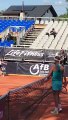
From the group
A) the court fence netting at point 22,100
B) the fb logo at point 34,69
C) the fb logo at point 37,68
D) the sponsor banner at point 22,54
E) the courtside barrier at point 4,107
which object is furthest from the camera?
the sponsor banner at point 22,54

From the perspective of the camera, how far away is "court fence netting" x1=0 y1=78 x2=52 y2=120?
925 centimetres

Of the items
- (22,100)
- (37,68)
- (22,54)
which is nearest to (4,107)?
(22,100)

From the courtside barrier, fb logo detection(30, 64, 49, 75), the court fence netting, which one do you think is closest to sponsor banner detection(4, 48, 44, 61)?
fb logo detection(30, 64, 49, 75)

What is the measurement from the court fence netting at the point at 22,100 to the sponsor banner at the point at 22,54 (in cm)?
1374

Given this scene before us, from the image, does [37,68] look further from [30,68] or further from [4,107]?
[4,107]

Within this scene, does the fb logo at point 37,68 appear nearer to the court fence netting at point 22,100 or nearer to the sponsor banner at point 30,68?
the sponsor banner at point 30,68

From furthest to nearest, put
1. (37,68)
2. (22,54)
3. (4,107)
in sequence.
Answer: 1. (22,54)
2. (37,68)
3. (4,107)

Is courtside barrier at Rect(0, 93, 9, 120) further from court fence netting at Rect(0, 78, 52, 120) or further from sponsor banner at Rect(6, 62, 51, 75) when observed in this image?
sponsor banner at Rect(6, 62, 51, 75)

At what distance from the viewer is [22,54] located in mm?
28953

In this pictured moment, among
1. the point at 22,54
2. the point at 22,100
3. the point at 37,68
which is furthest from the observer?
the point at 22,54

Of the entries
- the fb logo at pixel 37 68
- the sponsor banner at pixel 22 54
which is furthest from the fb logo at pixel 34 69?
the sponsor banner at pixel 22 54

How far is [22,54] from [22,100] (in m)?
17.8

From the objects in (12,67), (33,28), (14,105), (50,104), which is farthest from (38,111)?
(33,28)

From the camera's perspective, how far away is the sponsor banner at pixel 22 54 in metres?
28.5
